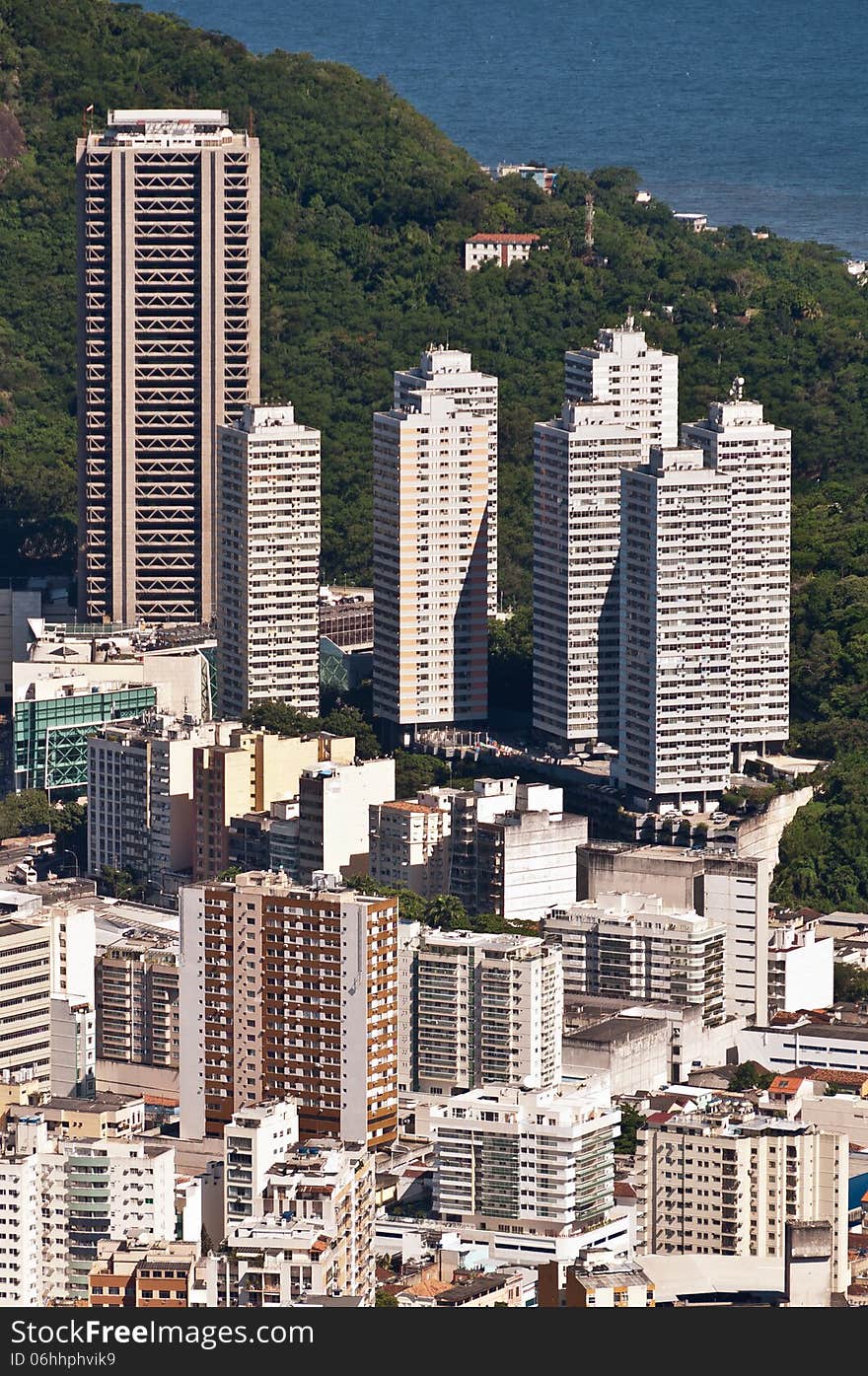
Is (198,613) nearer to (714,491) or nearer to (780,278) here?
(714,491)

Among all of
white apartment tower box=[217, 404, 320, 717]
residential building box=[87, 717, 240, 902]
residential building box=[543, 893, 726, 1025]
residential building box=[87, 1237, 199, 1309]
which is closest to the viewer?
residential building box=[87, 1237, 199, 1309]

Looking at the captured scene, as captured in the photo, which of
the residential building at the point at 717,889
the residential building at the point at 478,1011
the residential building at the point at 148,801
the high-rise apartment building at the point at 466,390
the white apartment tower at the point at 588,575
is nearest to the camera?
the residential building at the point at 478,1011

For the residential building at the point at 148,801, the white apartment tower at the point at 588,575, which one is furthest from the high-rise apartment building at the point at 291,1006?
the white apartment tower at the point at 588,575

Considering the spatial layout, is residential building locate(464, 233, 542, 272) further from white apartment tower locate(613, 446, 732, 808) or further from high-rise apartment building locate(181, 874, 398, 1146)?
high-rise apartment building locate(181, 874, 398, 1146)

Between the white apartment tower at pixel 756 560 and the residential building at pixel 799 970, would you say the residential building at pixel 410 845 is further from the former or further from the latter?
the white apartment tower at pixel 756 560

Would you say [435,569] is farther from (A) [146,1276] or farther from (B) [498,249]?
(A) [146,1276]

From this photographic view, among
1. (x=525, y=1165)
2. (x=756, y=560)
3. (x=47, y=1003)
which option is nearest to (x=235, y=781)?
(x=756, y=560)

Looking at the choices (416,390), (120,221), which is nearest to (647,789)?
(416,390)

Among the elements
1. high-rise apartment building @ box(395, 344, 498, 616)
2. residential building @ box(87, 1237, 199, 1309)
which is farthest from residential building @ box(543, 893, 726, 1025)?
residential building @ box(87, 1237, 199, 1309)
